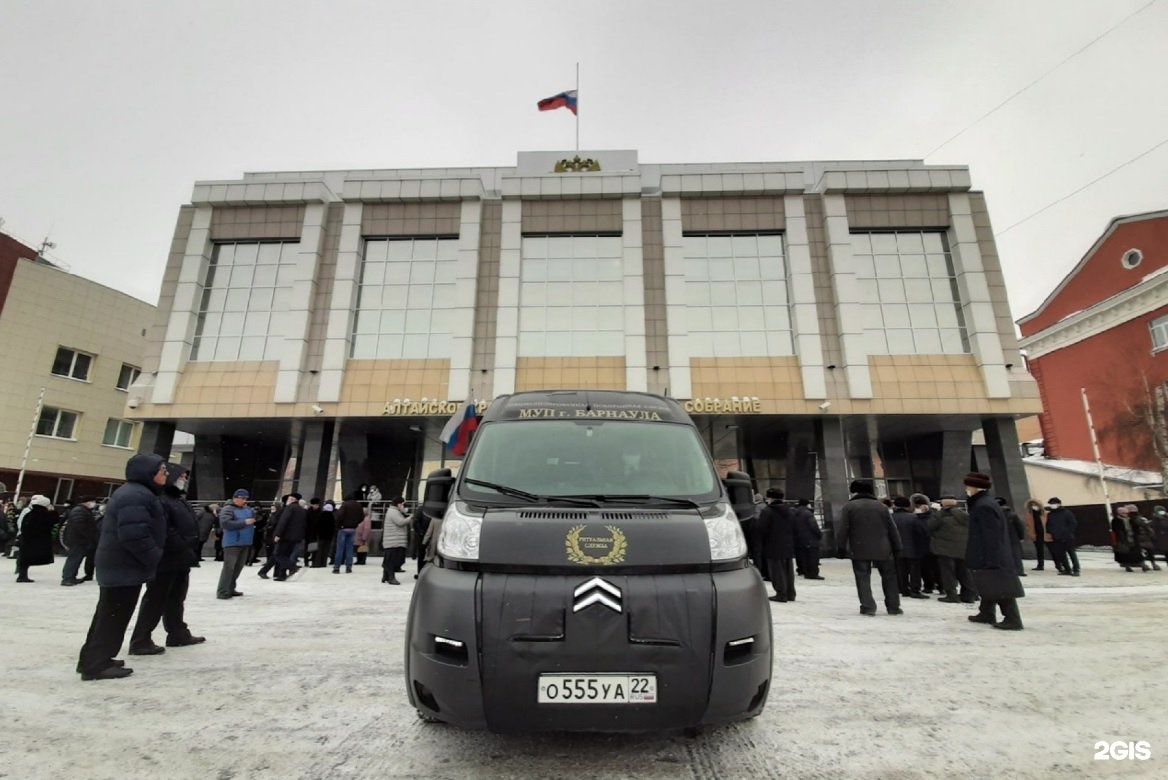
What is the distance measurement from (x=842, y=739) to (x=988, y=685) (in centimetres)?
212

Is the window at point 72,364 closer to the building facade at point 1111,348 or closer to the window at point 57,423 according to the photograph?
the window at point 57,423

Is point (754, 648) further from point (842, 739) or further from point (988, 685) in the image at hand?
point (988, 685)

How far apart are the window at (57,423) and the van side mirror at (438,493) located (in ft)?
136

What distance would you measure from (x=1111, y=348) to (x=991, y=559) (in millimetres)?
38484

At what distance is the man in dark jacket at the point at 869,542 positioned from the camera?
26.6ft

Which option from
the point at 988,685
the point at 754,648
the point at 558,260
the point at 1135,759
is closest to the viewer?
the point at 754,648

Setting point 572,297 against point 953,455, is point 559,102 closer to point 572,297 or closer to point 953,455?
point 572,297

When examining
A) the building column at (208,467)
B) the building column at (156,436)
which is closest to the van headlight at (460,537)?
the building column at (156,436)

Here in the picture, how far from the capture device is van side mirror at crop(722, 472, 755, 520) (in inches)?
146

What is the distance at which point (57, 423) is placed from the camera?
108 feet

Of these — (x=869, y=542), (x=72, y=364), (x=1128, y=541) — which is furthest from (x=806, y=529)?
(x=72, y=364)

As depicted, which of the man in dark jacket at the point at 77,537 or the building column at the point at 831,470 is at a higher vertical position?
the building column at the point at 831,470

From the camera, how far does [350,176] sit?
27953mm

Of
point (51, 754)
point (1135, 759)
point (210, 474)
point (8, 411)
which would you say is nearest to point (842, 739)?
point (1135, 759)
